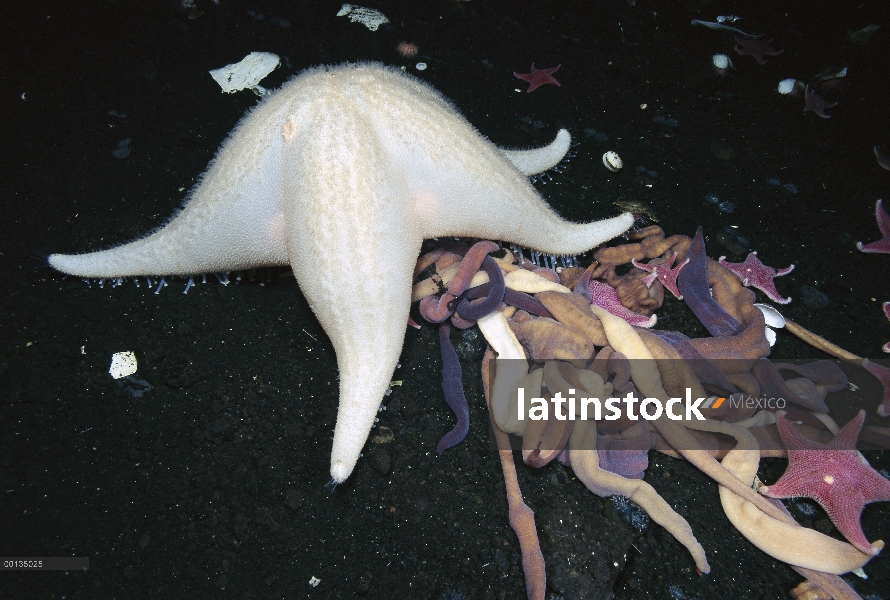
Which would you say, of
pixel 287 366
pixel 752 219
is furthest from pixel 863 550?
pixel 287 366

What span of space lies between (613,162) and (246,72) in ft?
8.18

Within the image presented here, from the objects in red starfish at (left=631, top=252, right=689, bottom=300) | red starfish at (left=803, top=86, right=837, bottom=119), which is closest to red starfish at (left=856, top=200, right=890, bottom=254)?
red starfish at (left=803, top=86, right=837, bottom=119)

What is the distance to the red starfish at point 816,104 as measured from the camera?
342 centimetres

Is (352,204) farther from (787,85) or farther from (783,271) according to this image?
(787,85)

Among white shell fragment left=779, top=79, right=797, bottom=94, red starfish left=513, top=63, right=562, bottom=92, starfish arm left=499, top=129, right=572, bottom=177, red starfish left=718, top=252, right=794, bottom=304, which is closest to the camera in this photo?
red starfish left=718, top=252, right=794, bottom=304

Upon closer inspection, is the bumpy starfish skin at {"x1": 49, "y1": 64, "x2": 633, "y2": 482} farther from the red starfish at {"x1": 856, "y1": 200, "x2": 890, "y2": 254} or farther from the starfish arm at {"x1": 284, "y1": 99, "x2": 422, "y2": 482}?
the red starfish at {"x1": 856, "y1": 200, "x2": 890, "y2": 254}

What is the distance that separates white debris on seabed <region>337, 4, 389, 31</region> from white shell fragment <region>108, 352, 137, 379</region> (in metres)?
2.84

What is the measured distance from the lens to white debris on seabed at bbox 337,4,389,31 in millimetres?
3408

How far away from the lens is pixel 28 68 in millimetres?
2744

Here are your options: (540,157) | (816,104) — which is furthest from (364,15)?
(816,104)

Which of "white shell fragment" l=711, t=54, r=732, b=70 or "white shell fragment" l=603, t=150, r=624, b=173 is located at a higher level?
"white shell fragment" l=711, t=54, r=732, b=70

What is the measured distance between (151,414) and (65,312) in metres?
0.69

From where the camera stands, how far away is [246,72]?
2.95 meters

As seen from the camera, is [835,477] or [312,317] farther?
[312,317]
